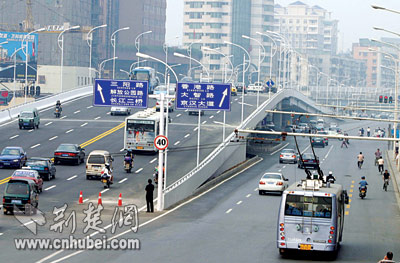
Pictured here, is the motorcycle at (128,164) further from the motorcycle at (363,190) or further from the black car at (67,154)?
the motorcycle at (363,190)

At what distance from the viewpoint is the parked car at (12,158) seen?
53.2 metres

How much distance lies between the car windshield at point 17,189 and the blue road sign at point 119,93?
17.1 metres

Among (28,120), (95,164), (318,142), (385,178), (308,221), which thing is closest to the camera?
(308,221)

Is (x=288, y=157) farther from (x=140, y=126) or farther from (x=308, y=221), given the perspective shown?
(x=308, y=221)

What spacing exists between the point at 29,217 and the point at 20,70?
396ft

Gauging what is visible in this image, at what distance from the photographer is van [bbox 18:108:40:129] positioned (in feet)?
245

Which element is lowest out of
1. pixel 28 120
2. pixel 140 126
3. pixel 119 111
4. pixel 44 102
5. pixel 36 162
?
pixel 36 162

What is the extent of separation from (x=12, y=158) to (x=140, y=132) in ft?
43.3

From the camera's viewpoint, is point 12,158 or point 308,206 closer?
point 308,206

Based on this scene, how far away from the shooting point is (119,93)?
5194 cm

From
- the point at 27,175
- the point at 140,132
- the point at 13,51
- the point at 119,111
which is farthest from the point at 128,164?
the point at 13,51

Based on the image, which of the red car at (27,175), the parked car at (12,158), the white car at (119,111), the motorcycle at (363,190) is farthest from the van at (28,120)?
the motorcycle at (363,190)

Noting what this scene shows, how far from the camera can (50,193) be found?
144 ft

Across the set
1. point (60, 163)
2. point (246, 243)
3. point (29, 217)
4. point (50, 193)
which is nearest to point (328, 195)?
point (246, 243)
